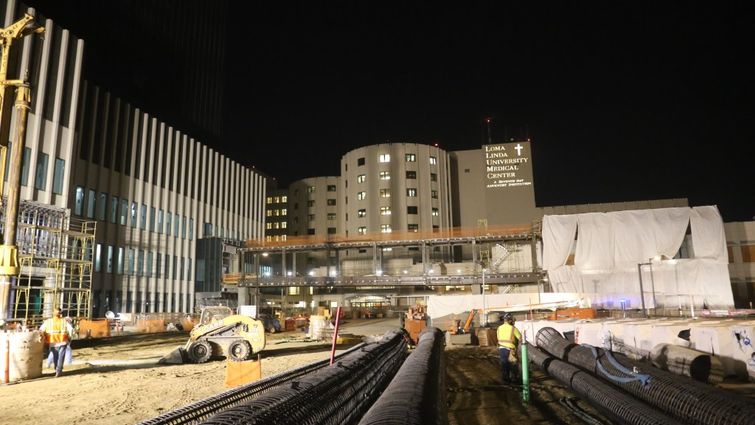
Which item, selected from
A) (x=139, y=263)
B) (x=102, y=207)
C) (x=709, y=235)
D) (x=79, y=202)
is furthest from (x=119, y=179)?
(x=709, y=235)

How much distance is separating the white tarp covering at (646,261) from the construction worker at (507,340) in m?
35.3

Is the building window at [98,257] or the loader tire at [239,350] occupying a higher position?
the building window at [98,257]

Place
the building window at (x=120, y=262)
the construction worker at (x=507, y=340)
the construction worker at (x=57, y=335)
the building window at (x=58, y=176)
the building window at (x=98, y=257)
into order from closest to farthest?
1. the construction worker at (x=507, y=340)
2. the construction worker at (x=57, y=335)
3. the building window at (x=58, y=176)
4. the building window at (x=98, y=257)
5. the building window at (x=120, y=262)

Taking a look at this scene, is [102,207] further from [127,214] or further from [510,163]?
[510,163]

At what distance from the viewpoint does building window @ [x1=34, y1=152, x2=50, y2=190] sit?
118 ft

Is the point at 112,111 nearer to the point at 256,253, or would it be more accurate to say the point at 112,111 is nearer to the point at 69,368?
the point at 256,253

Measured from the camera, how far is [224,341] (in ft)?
60.2

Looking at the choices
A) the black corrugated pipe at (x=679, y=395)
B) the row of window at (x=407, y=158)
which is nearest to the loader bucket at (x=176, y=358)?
the black corrugated pipe at (x=679, y=395)

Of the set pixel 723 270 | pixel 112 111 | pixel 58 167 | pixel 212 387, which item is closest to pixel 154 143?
pixel 112 111

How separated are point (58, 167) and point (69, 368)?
26.5 meters

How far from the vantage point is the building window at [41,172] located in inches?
1419

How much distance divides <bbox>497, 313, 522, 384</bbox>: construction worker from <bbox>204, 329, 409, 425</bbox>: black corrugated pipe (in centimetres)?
315

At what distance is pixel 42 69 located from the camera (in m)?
36.7

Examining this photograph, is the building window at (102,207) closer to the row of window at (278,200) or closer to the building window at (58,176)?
the building window at (58,176)
